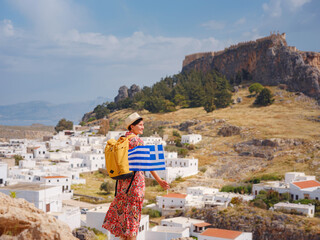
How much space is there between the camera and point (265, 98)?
61.3 metres

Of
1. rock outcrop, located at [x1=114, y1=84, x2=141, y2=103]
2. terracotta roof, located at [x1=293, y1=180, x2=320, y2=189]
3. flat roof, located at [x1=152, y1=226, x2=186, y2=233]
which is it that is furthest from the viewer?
rock outcrop, located at [x1=114, y1=84, x2=141, y2=103]

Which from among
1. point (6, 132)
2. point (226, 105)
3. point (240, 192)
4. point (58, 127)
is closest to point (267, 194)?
point (240, 192)

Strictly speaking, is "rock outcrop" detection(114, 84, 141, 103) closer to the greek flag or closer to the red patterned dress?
the red patterned dress

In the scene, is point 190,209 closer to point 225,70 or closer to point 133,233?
point 133,233

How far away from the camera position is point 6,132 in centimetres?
8444

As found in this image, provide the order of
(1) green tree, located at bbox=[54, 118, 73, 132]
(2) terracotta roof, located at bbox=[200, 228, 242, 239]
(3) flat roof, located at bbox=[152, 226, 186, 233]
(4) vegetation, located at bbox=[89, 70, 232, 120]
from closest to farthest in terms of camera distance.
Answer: (2) terracotta roof, located at bbox=[200, 228, 242, 239]
(3) flat roof, located at bbox=[152, 226, 186, 233]
(4) vegetation, located at bbox=[89, 70, 232, 120]
(1) green tree, located at bbox=[54, 118, 73, 132]

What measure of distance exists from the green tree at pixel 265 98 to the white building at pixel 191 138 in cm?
1621

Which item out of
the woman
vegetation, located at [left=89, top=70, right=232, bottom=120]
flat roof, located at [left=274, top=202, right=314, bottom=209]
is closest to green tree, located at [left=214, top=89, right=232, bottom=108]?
vegetation, located at [left=89, top=70, right=232, bottom=120]

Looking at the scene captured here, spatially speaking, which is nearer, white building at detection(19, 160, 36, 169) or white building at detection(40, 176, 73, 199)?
white building at detection(40, 176, 73, 199)

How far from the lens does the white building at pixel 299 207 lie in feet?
87.1

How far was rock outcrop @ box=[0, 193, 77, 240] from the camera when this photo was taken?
172 inches

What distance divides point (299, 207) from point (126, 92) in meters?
73.0

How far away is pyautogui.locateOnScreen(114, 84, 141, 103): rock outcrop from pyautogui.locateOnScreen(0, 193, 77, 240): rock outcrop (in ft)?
291

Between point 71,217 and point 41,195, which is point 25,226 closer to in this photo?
point 71,217
